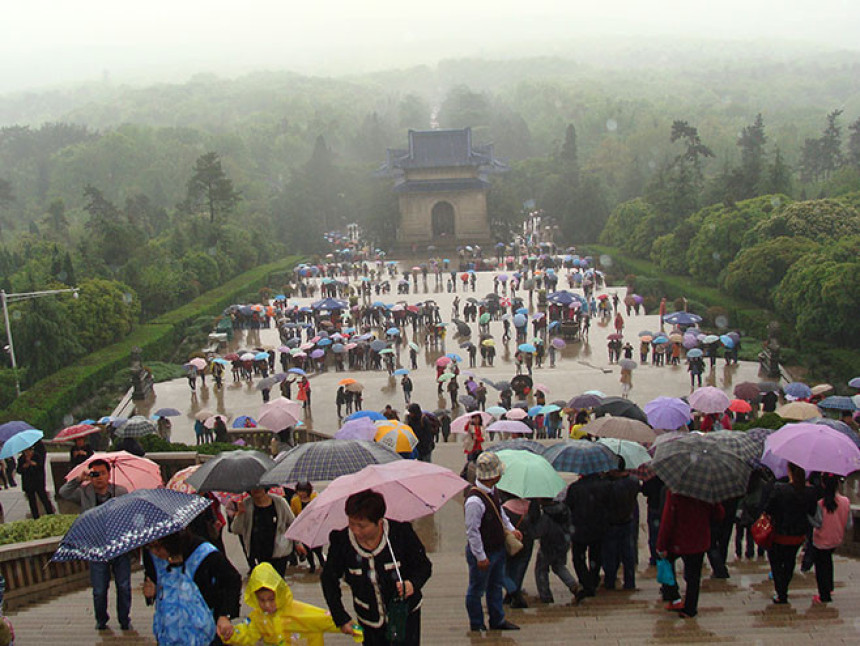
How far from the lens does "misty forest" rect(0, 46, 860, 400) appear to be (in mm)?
28500

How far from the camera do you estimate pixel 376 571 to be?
4.27 meters

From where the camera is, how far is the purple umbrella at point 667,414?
10.5 meters

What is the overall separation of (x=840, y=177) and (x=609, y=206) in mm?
15394

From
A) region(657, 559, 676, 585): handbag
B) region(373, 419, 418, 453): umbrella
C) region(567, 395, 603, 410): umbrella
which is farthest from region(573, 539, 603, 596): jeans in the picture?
region(567, 395, 603, 410): umbrella

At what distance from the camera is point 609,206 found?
59719 mm

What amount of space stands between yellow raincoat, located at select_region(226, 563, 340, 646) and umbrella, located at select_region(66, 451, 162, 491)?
2.81 meters

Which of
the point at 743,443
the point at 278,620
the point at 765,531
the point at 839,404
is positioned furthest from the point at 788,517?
the point at 839,404

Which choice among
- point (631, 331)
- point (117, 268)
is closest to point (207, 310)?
point (117, 268)

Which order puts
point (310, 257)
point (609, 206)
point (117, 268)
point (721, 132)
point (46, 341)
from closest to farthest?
point (46, 341) → point (117, 268) → point (310, 257) → point (609, 206) → point (721, 132)

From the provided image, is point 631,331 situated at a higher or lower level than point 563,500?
lower

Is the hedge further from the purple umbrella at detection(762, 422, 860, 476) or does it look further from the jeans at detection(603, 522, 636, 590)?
the purple umbrella at detection(762, 422, 860, 476)

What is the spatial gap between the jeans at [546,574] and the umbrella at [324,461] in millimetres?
1356

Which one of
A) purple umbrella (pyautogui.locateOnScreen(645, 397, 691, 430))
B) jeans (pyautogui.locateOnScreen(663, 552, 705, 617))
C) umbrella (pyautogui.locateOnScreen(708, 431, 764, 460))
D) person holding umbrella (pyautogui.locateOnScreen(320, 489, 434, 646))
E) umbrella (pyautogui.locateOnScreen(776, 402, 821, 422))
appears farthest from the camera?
umbrella (pyautogui.locateOnScreen(776, 402, 821, 422))

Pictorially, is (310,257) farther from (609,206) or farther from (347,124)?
(347,124)
